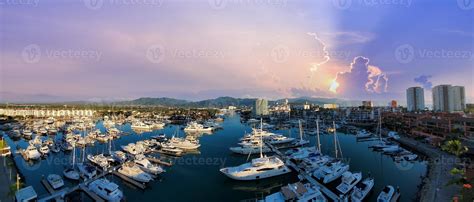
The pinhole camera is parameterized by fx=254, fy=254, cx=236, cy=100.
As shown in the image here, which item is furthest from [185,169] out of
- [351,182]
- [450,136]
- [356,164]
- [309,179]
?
[450,136]

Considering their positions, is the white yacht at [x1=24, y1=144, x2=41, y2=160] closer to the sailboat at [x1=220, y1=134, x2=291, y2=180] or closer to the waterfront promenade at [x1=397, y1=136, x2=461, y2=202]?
the sailboat at [x1=220, y1=134, x2=291, y2=180]

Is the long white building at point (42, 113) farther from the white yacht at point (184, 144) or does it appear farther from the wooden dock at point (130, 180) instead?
the wooden dock at point (130, 180)

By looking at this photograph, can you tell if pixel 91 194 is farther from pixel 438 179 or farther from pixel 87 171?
pixel 438 179

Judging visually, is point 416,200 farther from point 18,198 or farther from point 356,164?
point 18,198

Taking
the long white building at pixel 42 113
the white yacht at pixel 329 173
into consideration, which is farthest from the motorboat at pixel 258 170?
the long white building at pixel 42 113

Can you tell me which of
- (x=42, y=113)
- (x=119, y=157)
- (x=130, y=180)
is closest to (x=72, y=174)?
(x=130, y=180)

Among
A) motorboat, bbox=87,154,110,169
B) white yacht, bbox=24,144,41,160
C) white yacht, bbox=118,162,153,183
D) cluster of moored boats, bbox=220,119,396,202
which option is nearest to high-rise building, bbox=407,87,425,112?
cluster of moored boats, bbox=220,119,396,202
